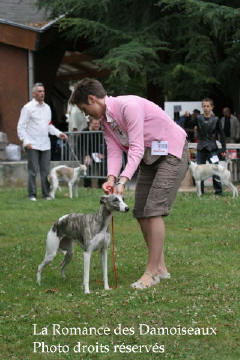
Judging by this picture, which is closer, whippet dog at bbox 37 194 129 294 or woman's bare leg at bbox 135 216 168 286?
whippet dog at bbox 37 194 129 294

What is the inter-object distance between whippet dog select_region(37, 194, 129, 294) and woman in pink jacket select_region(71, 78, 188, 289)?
0.15m

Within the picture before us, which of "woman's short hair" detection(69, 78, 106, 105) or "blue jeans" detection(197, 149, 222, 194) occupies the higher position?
"woman's short hair" detection(69, 78, 106, 105)

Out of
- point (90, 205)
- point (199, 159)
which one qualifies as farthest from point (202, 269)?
point (199, 159)

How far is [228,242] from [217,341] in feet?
12.4

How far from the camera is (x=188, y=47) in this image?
17.4 meters

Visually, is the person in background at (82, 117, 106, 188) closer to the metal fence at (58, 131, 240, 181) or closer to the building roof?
the metal fence at (58, 131, 240, 181)

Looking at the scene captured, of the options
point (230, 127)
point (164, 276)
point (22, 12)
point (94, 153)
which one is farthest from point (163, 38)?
point (164, 276)

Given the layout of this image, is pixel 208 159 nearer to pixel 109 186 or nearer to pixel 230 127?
pixel 230 127

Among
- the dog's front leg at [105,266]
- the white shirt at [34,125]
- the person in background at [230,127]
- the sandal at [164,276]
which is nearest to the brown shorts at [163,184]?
the dog's front leg at [105,266]

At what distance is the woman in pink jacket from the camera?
566 cm

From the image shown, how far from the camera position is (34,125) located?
12766 millimetres

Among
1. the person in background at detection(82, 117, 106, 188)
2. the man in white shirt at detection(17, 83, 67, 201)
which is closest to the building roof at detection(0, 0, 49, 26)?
the person in background at detection(82, 117, 106, 188)

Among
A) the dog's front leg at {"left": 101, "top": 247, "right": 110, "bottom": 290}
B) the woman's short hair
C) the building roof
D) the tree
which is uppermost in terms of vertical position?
the building roof

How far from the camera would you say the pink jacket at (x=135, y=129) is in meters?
5.62
